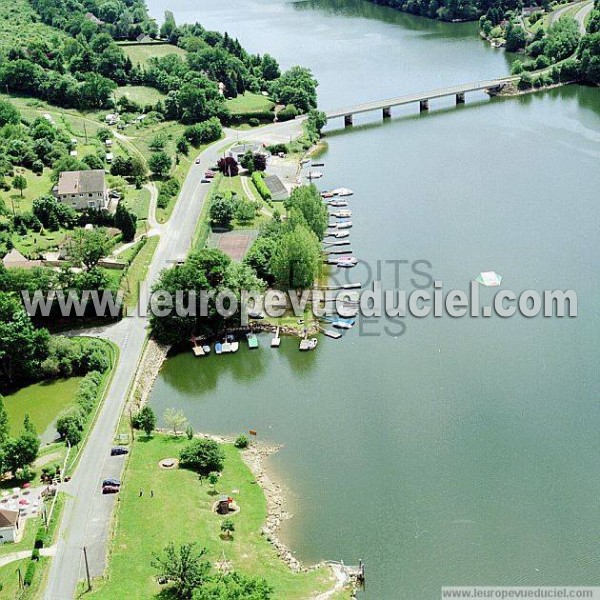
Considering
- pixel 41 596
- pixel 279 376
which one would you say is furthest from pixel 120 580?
pixel 279 376

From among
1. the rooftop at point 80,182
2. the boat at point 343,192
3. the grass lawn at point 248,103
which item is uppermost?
the grass lawn at point 248,103

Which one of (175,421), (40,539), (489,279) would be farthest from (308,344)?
(40,539)

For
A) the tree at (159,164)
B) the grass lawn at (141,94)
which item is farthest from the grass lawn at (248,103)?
the tree at (159,164)

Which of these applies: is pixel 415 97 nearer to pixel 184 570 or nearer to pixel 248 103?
pixel 248 103

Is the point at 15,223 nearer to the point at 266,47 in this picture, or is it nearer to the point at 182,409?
the point at 182,409

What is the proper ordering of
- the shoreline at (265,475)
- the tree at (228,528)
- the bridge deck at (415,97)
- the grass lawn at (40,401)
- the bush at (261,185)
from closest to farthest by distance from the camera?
the shoreline at (265,475)
the tree at (228,528)
the grass lawn at (40,401)
the bush at (261,185)
the bridge deck at (415,97)

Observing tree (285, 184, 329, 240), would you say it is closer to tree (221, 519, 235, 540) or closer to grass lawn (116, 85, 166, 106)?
tree (221, 519, 235, 540)

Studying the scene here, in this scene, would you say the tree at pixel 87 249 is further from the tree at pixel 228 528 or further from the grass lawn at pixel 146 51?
the grass lawn at pixel 146 51
